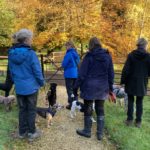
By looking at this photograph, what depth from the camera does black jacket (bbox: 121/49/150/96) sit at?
696 centimetres

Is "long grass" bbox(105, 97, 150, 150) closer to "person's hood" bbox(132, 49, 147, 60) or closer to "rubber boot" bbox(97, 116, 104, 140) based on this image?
"rubber boot" bbox(97, 116, 104, 140)

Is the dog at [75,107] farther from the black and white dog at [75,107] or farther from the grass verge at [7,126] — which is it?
the grass verge at [7,126]

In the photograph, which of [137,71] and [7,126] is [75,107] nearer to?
[137,71]

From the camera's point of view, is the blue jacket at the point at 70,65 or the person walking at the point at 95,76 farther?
the blue jacket at the point at 70,65

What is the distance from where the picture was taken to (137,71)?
7.01 m

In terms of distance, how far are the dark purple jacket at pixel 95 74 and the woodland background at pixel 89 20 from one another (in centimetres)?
849

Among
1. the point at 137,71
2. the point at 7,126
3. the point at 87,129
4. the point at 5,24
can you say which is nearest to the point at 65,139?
the point at 87,129

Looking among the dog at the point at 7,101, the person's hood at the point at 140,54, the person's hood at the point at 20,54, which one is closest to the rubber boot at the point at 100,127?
the person's hood at the point at 140,54

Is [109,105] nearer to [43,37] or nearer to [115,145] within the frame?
[115,145]

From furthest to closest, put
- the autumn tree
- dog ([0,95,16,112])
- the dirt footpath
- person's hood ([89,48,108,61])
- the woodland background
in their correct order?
the autumn tree < the woodland background < dog ([0,95,16,112]) < person's hood ([89,48,108,61]) < the dirt footpath

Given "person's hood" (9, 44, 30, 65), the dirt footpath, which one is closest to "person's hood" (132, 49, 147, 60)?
the dirt footpath

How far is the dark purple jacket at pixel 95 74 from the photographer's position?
236 inches

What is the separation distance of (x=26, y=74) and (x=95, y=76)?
1226 millimetres

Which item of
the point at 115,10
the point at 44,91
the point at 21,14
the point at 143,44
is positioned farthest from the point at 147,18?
the point at 143,44
